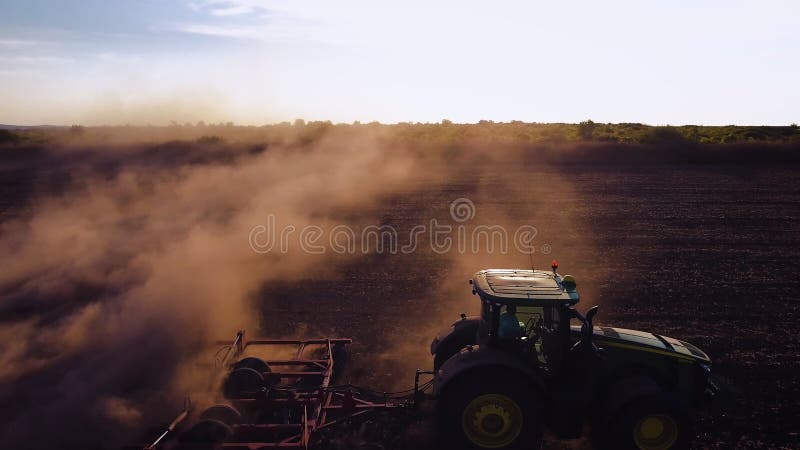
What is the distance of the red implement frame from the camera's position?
5.61 meters

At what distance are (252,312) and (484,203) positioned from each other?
13.6 meters

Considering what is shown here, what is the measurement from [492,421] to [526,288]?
1.48m

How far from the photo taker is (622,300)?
11.2 metres

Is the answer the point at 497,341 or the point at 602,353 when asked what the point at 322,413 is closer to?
the point at 497,341

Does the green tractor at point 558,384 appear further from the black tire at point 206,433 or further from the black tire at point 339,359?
the black tire at point 339,359

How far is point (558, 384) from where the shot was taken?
5.67 metres

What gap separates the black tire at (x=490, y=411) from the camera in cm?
547

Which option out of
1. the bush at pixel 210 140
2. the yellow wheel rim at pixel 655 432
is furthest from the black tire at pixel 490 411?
the bush at pixel 210 140

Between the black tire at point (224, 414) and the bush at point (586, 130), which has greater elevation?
the bush at point (586, 130)

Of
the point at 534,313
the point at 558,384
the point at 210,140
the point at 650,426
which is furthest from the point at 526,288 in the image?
the point at 210,140

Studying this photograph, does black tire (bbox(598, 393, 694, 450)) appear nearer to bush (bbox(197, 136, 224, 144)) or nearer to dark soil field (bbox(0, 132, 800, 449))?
dark soil field (bbox(0, 132, 800, 449))

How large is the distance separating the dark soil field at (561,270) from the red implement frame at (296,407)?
2.76ft

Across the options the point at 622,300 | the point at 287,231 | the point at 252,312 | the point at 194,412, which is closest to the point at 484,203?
the point at 287,231

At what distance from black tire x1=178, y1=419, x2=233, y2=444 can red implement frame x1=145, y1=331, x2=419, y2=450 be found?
0.07m
